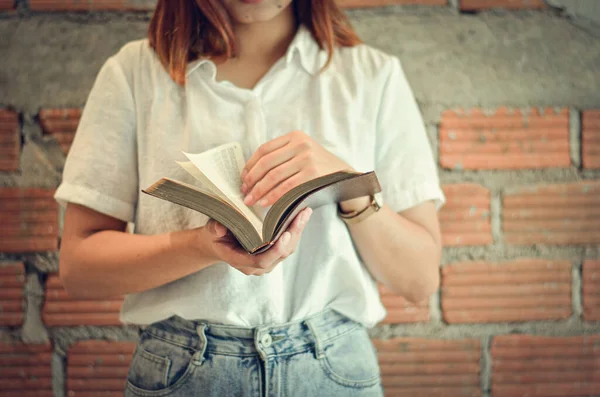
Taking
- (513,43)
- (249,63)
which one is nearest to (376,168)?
(249,63)

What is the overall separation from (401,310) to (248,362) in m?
0.53

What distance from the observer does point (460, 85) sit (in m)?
1.19

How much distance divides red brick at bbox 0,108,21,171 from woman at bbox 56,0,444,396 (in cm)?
41

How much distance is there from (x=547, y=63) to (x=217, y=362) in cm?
93

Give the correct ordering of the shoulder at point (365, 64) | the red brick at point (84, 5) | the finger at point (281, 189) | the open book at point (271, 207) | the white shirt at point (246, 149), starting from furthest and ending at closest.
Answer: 1. the red brick at point (84, 5)
2. the shoulder at point (365, 64)
3. the white shirt at point (246, 149)
4. the finger at point (281, 189)
5. the open book at point (271, 207)

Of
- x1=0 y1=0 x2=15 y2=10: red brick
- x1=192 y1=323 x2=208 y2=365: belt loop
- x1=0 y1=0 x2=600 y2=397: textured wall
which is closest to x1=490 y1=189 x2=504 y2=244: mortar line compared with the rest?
x1=0 y1=0 x2=600 y2=397: textured wall

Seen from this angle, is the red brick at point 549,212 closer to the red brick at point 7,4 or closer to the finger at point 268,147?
the finger at point 268,147

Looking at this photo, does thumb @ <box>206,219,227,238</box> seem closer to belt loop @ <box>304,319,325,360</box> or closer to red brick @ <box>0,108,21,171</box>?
belt loop @ <box>304,319,325,360</box>

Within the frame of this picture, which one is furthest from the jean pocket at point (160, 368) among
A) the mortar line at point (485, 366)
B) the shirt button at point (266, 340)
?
the mortar line at point (485, 366)

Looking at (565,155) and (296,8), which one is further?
(565,155)

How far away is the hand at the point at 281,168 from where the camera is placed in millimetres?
708

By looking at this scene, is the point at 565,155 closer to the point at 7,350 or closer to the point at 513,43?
the point at 513,43

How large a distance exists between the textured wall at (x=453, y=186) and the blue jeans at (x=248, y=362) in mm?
424

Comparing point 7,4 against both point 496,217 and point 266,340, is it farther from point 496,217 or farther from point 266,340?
point 496,217
